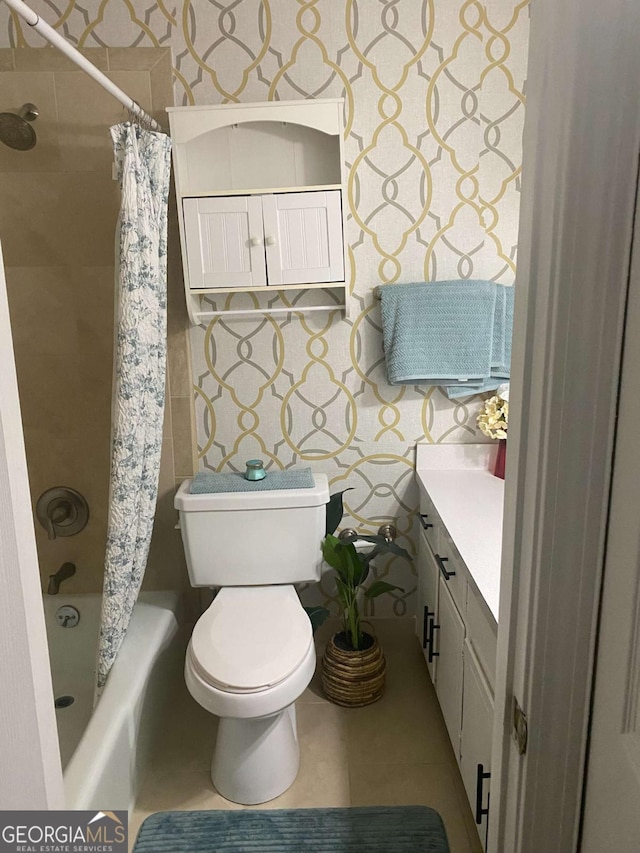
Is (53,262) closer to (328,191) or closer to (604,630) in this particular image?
(328,191)

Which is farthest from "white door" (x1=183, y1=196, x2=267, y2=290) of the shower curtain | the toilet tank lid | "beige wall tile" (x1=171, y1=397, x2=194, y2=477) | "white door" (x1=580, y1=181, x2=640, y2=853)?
"white door" (x1=580, y1=181, x2=640, y2=853)

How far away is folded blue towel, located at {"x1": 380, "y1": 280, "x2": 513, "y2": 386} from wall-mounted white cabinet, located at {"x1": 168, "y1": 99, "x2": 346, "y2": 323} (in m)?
0.22

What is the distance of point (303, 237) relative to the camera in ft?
6.93

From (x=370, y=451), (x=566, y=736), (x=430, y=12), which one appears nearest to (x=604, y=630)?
(x=566, y=736)

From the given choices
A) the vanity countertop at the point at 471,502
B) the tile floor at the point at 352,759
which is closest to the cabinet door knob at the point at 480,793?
the tile floor at the point at 352,759

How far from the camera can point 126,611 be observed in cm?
197

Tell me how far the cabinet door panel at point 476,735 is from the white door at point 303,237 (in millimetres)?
1246

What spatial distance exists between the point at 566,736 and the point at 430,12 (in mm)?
2154

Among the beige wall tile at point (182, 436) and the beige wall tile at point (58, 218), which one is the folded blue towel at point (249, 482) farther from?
the beige wall tile at point (58, 218)

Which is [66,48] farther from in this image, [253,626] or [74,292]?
[253,626]

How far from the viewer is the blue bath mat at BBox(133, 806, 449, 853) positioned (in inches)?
66.9

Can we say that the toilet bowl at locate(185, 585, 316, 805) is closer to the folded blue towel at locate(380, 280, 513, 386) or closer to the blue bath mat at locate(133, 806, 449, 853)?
the blue bath mat at locate(133, 806, 449, 853)

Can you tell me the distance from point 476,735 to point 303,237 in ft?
5.05

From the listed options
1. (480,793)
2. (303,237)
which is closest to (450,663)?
(480,793)
